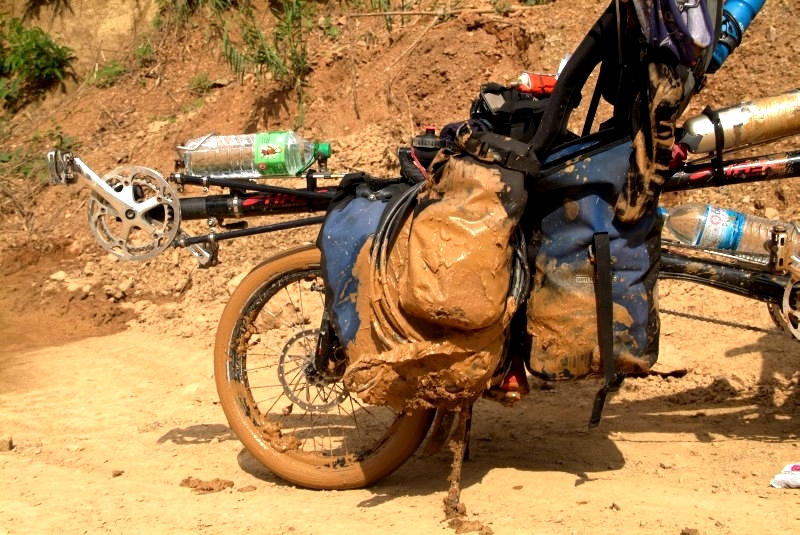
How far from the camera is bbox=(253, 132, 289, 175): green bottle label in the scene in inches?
158

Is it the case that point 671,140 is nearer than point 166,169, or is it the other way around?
point 671,140

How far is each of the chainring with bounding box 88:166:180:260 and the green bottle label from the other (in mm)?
411

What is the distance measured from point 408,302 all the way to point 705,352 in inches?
104

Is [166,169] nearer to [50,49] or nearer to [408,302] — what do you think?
[50,49]

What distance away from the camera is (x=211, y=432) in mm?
4637

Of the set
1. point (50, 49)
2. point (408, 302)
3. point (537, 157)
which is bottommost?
point (408, 302)

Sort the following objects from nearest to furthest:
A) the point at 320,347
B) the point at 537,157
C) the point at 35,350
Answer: the point at 537,157, the point at 320,347, the point at 35,350

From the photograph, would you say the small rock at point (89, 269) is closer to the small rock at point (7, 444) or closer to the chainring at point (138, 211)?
the small rock at point (7, 444)

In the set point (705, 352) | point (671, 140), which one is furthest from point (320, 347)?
point (705, 352)

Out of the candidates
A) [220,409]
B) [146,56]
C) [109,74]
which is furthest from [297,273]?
[109,74]

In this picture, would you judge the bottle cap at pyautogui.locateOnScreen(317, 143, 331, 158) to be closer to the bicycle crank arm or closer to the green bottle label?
the green bottle label

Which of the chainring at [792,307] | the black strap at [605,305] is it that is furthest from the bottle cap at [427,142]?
the chainring at [792,307]

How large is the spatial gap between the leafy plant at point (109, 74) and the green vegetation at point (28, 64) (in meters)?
0.41

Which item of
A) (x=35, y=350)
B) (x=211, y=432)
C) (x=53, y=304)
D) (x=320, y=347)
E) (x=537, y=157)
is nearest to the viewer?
(x=537, y=157)
